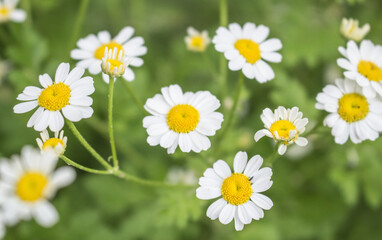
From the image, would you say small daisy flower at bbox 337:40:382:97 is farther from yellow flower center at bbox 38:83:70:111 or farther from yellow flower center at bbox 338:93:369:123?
yellow flower center at bbox 38:83:70:111

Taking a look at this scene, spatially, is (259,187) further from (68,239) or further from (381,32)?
(381,32)

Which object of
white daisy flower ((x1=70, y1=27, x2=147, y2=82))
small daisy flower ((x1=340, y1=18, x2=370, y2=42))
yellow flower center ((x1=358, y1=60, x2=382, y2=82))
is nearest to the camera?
yellow flower center ((x1=358, y1=60, x2=382, y2=82))

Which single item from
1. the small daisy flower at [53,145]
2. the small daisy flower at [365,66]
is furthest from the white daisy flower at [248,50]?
the small daisy flower at [53,145]

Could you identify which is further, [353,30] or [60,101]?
[353,30]

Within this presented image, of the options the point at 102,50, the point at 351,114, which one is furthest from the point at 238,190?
the point at 102,50

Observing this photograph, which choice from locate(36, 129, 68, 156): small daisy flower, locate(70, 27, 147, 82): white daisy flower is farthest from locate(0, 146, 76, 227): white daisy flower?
locate(70, 27, 147, 82): white daisy flower

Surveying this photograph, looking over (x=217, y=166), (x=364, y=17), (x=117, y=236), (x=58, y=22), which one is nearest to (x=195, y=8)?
(x=58, y=22)

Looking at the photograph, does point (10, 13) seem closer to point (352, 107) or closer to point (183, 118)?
point (183, 118)
